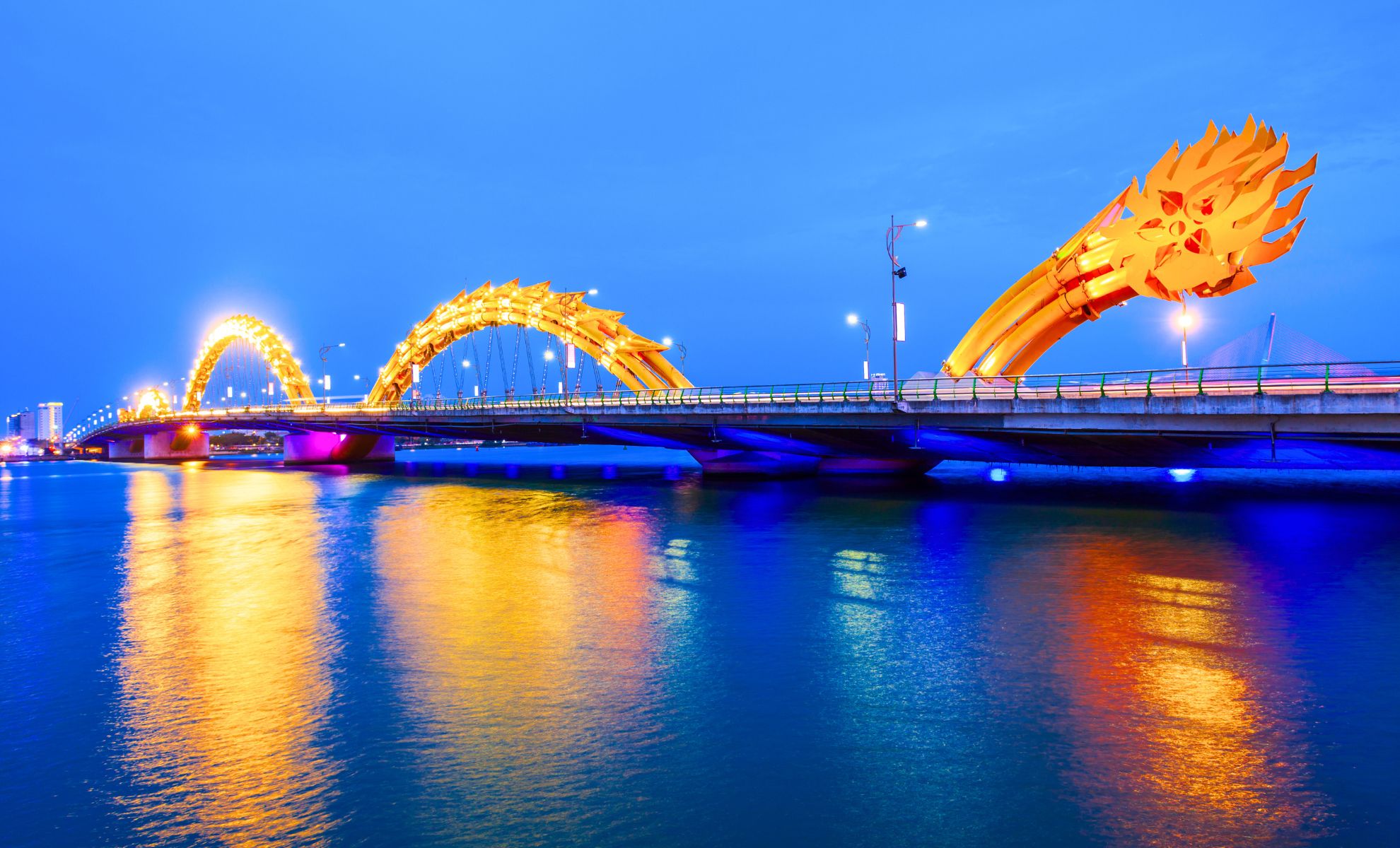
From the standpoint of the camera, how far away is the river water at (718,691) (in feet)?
31.4

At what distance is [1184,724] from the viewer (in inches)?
466

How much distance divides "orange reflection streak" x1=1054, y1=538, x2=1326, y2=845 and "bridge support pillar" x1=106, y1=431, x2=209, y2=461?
143570 mm

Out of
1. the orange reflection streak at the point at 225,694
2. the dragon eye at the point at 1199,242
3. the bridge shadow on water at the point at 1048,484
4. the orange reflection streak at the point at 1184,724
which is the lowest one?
the bridge shadow on water at the point at 1048,484

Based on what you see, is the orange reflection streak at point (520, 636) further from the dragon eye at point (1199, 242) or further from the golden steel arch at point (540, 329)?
the golden steel arch at point (540, 329)

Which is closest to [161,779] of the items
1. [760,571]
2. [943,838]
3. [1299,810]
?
[943,838]

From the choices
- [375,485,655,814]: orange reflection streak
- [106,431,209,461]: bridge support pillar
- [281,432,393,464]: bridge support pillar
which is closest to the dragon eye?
[375,485,655,814]: orange reflection streak

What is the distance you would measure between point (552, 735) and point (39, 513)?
49.0 m

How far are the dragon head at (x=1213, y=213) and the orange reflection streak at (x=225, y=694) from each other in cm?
3715

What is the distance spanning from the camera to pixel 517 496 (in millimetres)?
53250

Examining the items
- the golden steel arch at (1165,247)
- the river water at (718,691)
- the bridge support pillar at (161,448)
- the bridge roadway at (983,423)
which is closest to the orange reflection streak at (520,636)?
the river water at (718,691)

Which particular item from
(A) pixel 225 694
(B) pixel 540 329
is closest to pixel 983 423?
(A) pixel 225 694

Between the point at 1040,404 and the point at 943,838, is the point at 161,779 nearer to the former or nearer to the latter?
the point at 943,838

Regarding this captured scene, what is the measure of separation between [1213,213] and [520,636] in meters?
35.5

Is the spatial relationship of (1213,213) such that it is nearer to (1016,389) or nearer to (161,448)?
(1016,389)
